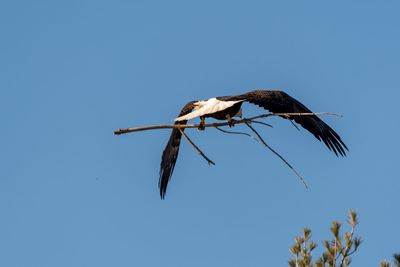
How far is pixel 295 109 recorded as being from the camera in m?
7.00

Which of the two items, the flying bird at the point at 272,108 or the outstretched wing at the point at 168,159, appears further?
the outstretched wing at the point at 168,159

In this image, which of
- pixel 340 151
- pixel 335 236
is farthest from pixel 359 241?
pixel 340 151

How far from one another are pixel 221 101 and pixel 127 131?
5.47 feet

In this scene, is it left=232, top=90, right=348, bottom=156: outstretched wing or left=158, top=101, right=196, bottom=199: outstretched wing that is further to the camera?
left=158, top=101, right=196, bottom=199: outstretched wing

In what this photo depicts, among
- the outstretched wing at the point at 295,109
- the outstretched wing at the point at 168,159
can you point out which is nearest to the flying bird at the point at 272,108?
the outstretched wing at the point at 295,109

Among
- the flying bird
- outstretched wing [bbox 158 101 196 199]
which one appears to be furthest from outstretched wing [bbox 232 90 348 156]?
outstretched wing [bbox 158 101 196 199]

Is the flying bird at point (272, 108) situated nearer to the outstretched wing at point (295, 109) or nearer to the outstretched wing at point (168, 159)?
the outstretched wing at point (295, 109)

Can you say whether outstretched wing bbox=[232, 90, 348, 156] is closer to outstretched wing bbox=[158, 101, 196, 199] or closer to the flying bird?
the flying bird

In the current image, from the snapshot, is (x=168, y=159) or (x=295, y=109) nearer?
(x=295, y=109)

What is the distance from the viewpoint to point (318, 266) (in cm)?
607

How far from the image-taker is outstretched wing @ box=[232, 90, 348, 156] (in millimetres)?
6840

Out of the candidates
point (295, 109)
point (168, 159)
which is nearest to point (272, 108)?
point (295, 109)

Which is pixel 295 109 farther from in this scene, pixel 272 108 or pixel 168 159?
pixel 168 159

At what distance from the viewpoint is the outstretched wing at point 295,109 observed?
6.84 metres
